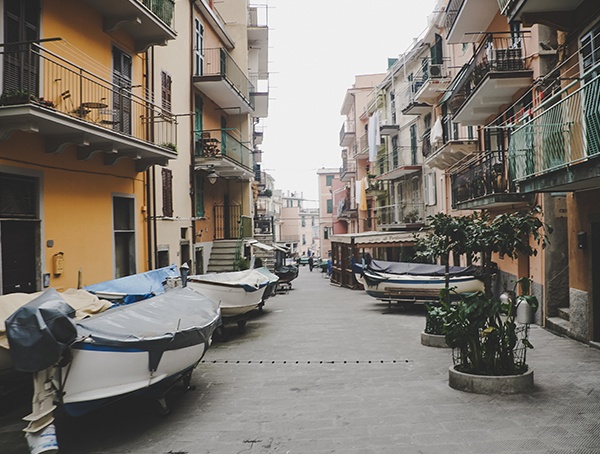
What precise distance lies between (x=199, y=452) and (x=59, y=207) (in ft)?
20.7

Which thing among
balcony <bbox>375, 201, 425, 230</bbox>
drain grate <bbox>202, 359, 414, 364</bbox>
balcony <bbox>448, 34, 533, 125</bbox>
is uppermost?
balcony <bbox>448, 34, 533, 125</bbox>

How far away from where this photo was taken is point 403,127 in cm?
2938

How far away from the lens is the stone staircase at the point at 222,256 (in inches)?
760

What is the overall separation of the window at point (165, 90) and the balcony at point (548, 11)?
9.53 meters

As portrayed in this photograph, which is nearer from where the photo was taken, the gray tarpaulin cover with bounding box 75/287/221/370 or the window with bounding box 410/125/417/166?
the gray tarpaulin cover with bounding box 75/287/221/370

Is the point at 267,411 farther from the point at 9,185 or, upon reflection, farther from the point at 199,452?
the point at 9,185

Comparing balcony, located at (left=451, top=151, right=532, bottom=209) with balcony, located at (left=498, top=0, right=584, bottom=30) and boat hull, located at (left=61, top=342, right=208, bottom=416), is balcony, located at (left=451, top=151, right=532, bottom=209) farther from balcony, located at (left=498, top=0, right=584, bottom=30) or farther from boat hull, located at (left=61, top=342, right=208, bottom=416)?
boat hull, located at (left=61, top=342, right=208, bottom=416)

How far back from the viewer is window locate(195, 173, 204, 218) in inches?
719

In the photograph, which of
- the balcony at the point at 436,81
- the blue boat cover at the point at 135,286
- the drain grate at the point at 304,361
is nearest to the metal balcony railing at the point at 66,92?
the blue boat cover at the point at 135,286

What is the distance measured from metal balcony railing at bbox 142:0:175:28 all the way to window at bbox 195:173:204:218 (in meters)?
6.34

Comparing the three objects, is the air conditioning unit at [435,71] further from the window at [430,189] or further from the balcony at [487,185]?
the balcony at [487,185]

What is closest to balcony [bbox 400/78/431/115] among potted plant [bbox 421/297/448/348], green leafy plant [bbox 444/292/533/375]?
potted plant [bbox 421/297/448/348]

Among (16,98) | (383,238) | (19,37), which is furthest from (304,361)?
(383,238)

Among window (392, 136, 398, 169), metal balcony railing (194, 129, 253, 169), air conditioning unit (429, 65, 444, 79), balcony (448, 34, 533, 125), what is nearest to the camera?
balcony (448, 34, 533, 125)
